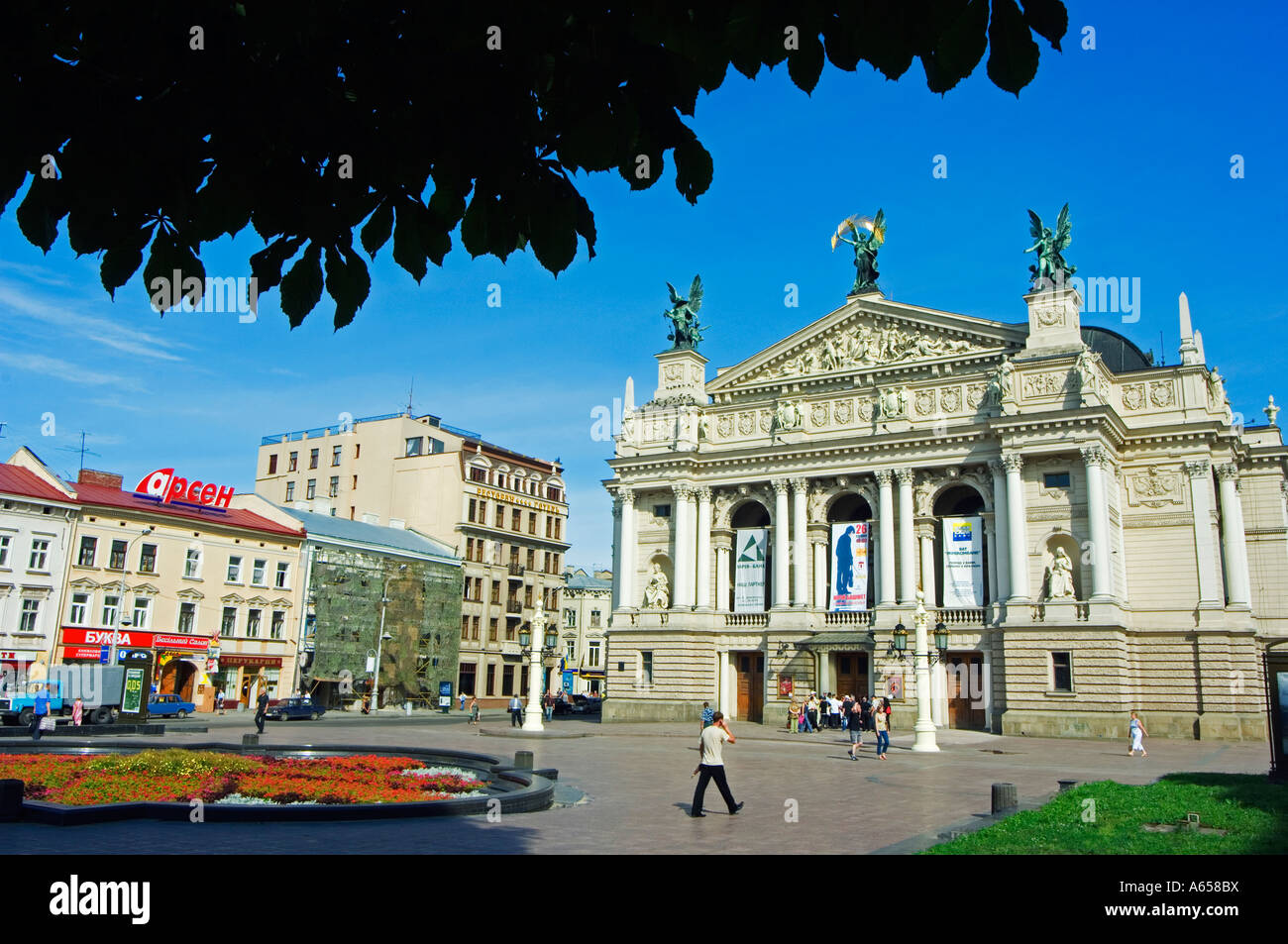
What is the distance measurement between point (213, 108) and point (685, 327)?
191ft

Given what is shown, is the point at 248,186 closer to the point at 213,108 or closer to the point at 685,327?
the point at 213,108

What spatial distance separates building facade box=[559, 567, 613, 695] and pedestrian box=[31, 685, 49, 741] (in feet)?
234

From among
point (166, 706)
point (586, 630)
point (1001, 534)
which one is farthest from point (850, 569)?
point (586, 630)

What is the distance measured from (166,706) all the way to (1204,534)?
49799 millimetres

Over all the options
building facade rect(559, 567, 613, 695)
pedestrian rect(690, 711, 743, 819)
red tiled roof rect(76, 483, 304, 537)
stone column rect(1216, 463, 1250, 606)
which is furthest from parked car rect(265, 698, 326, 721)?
building facade rect(559, 567, 613, 695)

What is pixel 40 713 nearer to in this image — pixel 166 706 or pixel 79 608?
pixel 166 706

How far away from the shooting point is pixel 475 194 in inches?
200

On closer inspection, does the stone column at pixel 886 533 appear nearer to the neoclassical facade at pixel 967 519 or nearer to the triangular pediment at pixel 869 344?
the neoclassical facade at pixel 967 519

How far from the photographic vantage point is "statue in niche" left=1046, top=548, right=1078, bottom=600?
46156mm

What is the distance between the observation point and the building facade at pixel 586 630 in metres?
114

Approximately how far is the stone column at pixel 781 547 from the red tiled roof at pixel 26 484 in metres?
37.1

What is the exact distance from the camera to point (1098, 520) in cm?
4588
